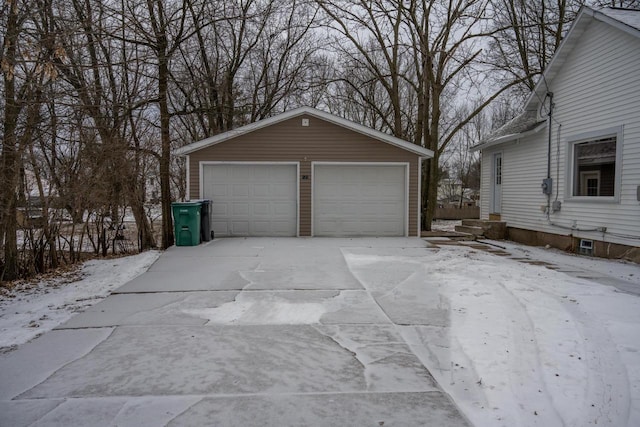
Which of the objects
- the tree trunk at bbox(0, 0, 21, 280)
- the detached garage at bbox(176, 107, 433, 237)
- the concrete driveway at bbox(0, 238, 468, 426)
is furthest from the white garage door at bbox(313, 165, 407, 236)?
the tree trunk at bbox(0, 0, 21, 280)

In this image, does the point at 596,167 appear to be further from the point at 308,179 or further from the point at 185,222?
the point at 185,222

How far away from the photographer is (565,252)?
421 inches

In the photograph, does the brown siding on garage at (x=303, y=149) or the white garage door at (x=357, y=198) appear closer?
the brown siding on garage at (x=303, y=149)

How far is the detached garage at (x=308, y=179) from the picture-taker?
12.1 m

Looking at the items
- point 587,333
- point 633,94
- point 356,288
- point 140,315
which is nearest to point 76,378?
point 140,315

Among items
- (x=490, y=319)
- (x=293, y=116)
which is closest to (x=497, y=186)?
(x=293, y=116)

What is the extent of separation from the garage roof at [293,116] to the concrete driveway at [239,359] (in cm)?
563

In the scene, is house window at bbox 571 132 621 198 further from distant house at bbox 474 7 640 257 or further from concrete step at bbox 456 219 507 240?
concrete step at bbox 456 219 507 240

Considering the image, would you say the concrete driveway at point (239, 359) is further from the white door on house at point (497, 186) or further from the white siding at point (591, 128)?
the white door on house at point (497, 186)

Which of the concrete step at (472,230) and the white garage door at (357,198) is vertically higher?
the white garage door at (357,198)

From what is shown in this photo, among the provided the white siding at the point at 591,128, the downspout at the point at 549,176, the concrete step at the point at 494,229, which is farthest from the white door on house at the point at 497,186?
the downspout at the point at 549,176

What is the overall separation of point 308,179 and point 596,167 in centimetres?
675

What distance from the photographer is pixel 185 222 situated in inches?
418

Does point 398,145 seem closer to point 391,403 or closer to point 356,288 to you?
point 356,288
